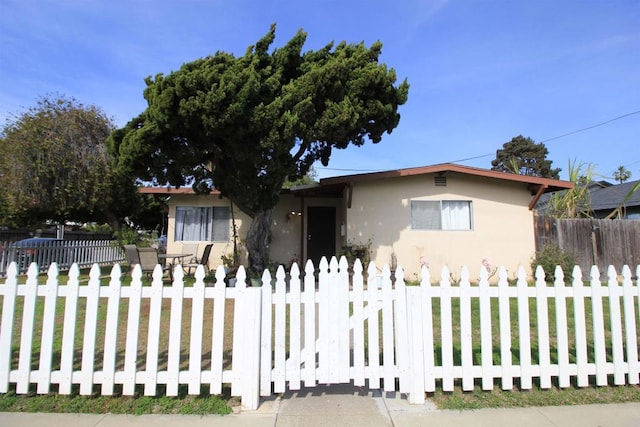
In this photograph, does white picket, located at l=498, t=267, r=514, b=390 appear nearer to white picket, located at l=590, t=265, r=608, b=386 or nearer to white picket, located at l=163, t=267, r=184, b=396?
white picket, located at l=590, t=265, r=608, b=386

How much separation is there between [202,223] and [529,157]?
39.0 m

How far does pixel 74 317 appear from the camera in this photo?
108 inches

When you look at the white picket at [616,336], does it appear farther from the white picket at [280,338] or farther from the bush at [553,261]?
the bush at [553,261]

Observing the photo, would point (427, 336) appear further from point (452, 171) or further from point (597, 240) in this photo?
point (597, 240)

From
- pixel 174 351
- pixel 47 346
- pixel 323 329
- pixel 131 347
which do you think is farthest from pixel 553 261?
pixel 47 346

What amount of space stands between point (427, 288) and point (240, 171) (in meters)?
6.12

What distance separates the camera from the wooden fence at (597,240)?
32.1 ft

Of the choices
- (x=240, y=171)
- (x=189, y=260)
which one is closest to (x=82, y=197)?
(x=189, y=260)

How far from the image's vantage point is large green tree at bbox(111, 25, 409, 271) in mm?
6699

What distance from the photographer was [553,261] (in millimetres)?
9148

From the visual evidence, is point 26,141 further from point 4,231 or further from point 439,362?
point 439,362

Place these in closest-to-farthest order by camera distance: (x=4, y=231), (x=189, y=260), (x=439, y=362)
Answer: (x=439, y=362) → (x=189, y=260) → (x=4, y=231)

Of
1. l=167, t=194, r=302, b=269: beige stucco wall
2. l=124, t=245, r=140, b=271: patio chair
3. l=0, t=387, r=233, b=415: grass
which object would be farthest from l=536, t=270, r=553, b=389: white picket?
l=167, t=194, r=302, b=269: beige stucco wall

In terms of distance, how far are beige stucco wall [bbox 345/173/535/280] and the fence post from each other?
6880mm
